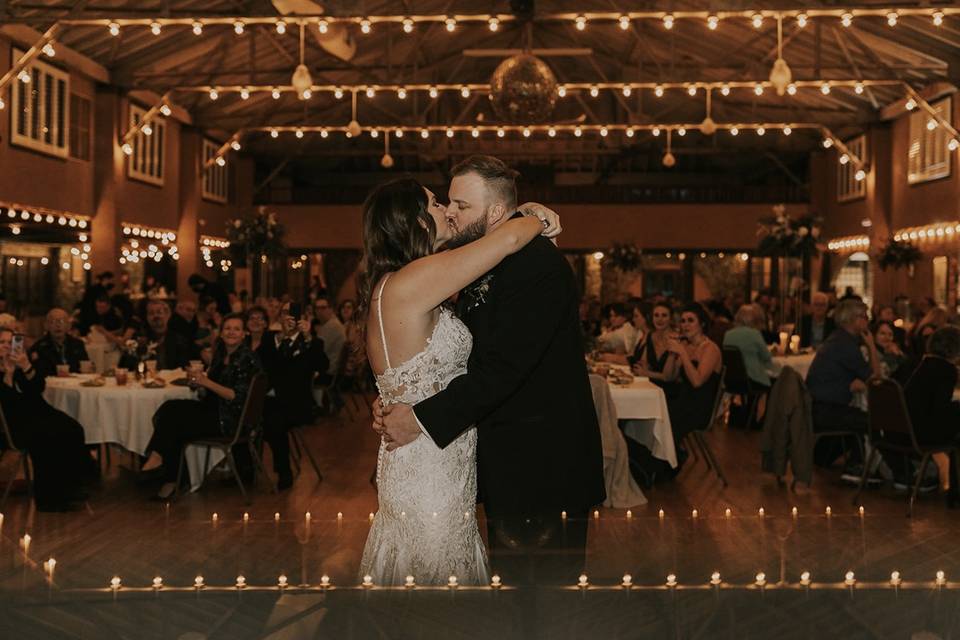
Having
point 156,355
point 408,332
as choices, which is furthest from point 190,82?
point 408,332

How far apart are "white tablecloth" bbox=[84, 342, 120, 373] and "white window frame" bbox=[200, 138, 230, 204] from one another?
34.6 ft

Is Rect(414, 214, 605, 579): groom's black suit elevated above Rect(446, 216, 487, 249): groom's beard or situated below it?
below

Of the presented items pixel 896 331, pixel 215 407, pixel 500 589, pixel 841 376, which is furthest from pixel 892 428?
pixel 896 331

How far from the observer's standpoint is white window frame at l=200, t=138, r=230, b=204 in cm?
2273

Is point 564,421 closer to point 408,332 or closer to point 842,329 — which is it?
point 408,332

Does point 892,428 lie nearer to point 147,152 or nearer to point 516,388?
point 516,388

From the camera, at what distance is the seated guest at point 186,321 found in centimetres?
1081

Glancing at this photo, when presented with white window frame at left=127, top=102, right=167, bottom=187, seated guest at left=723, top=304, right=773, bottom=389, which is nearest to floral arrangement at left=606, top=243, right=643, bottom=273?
white window frame at left=127, top=102, right=167, bottom=187

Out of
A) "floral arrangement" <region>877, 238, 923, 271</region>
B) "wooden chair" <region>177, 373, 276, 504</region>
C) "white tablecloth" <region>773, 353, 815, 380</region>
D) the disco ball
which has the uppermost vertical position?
the disco ball

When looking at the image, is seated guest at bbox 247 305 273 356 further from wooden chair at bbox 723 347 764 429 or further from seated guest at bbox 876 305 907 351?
seated guest at bbox 876 305 907 351

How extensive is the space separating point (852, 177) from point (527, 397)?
22.7 m

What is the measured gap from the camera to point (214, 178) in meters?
24.0

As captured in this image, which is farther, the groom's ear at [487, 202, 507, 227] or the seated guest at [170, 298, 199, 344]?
the seated guest at [170, 298, 199, 344]

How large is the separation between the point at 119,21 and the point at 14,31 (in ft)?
10.1
